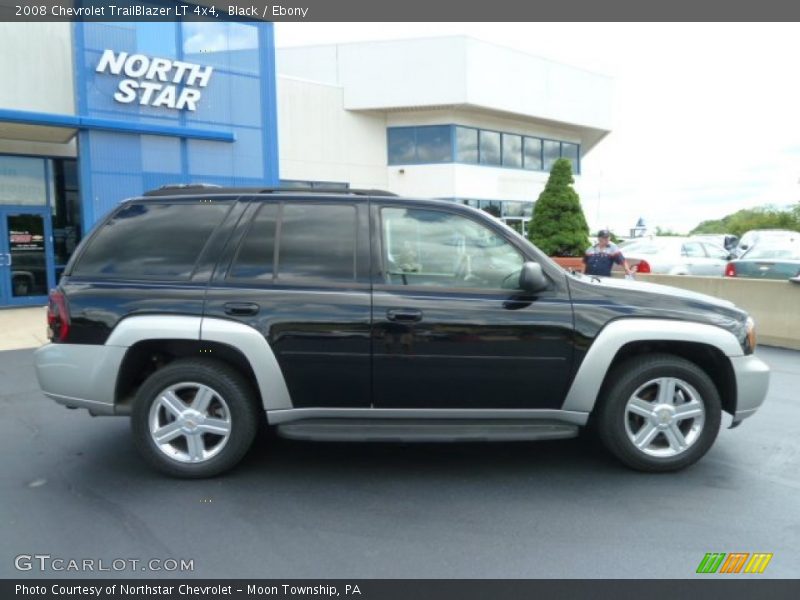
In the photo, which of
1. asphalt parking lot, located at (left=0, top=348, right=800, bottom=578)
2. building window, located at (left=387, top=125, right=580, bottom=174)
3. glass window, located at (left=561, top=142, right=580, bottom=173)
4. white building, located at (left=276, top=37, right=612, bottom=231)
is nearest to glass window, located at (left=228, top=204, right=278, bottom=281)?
asphalt parking lot, located at (left=0, top=348, right=800, bottom=578)

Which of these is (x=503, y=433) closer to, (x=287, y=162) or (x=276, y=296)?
(x=276, y=296)

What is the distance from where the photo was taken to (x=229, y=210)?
405cm

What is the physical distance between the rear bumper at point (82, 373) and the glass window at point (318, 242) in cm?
124

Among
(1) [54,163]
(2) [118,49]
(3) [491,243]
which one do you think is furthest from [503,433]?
(1) [54,163]

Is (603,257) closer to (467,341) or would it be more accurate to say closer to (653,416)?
(653,416)

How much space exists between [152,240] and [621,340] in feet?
10.7

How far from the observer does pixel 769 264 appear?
11.9 meters

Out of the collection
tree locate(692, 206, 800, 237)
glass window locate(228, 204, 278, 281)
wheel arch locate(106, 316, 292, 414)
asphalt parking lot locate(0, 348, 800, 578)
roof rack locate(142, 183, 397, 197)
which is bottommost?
asphalt parking lot locate(0, 348, 800, 578)

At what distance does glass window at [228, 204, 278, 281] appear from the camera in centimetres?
389

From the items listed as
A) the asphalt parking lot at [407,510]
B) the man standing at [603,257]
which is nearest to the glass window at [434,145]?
the man standing at [603,257]

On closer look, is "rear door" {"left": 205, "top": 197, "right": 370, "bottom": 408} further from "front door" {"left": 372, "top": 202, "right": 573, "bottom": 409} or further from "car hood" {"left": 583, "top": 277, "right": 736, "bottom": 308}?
"car hood" {"left": 583, "top": 277, "right": 736, "bottom": 308}

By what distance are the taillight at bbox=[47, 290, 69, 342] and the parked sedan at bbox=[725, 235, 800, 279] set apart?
476 inches

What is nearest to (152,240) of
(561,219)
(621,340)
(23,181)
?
(621,340)

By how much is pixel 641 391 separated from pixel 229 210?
123 inches
